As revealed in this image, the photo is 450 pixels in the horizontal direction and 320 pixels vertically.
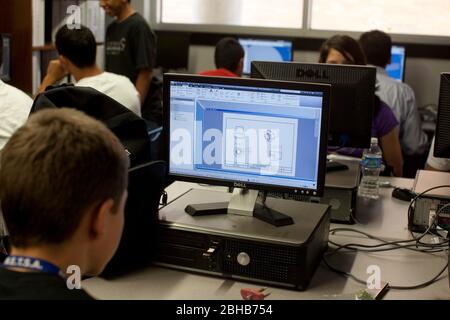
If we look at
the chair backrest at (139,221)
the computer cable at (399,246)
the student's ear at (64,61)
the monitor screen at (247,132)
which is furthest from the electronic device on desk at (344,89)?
the student's ear at (64,61)

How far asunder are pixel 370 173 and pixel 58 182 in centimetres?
170

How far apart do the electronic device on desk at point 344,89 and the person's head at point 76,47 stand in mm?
1186

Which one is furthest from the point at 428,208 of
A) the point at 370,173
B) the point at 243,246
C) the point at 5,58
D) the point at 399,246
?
the point at 5,58

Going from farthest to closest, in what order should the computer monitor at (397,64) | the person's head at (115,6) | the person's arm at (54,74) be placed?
the computer monitor at (397,64)
the person's head at (115,6)
the person's arm at (54,74)

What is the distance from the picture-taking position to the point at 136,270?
1.72 meters

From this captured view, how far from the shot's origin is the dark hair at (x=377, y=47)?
12.9 feet

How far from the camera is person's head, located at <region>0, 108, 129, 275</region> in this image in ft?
3.40

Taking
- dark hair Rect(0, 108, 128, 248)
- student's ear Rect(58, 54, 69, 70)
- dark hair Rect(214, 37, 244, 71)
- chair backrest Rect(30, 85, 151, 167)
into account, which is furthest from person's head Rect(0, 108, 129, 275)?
dark hair Rect(214, 37, 244, 71)

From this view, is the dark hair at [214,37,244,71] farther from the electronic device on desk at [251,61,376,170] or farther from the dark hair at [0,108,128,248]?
the dark hair at [0,108,128,248]

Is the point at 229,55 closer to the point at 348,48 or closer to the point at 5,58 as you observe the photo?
the point at 348,48

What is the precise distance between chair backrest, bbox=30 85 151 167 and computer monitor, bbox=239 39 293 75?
3.05 m

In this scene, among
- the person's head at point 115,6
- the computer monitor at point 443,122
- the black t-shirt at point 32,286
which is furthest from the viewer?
the person's head at point 115,6

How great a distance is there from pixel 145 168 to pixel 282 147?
375 millimetres

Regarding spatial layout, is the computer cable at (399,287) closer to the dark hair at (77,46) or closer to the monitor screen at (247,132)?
the monitor screen at (247,132)
